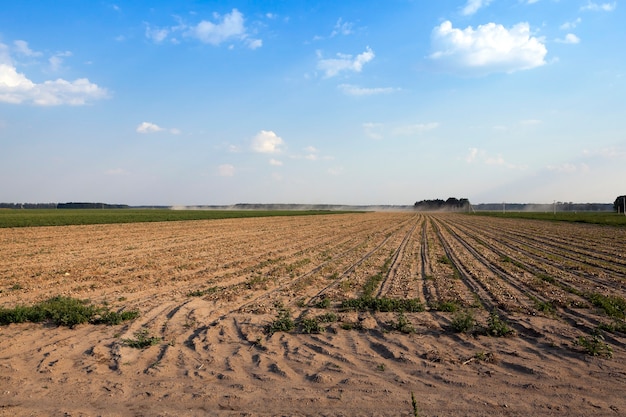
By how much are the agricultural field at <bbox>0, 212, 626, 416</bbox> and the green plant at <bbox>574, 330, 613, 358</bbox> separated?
0.04 meters

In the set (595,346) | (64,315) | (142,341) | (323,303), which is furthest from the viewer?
(323,303)

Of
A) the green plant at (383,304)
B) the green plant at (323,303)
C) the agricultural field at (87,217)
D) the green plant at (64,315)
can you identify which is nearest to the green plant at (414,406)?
the green plant at (383,304)

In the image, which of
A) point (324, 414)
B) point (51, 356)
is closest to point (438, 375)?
point (324, 414)

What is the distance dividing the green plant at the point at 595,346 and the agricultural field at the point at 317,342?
0.12 ft

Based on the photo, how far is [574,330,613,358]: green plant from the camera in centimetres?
605

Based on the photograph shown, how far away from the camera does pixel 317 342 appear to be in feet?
22.2

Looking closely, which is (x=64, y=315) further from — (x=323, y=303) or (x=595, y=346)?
(x=595, y=346)

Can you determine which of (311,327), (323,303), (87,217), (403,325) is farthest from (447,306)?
(87,217)

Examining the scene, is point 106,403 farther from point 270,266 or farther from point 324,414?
point 270,266

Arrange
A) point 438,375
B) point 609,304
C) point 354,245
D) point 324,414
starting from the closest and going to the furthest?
point 324,414 → point 438,375 → point 609,304 → point 354,245

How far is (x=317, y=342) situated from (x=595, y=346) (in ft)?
13.6

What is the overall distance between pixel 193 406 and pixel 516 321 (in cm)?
602

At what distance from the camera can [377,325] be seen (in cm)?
765

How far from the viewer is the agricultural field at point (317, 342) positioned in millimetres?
4754
